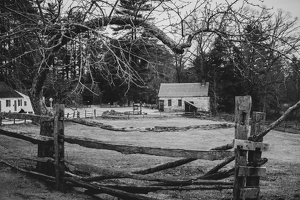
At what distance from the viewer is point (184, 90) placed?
54594mm

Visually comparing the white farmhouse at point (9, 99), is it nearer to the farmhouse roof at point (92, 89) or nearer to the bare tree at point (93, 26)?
the farmhouse roof at point (92, 89)

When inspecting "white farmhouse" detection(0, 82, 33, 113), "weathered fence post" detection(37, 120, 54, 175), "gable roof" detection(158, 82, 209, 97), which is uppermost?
"gable roof" detection(158, 82, 209, 97)

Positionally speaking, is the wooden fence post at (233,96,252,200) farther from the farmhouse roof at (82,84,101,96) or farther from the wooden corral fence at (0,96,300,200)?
the farmhouse roof at (82,84,101,96)

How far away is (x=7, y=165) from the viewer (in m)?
7.55

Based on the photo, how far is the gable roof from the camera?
52987mm

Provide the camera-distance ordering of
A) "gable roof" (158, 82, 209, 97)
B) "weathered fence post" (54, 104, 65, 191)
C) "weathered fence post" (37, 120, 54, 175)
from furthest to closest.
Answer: "gable roof" (158, 82, 209, 97)
"weathered fence post" (37, 120, 54, 175)
"weathered fence post" (54, 104, 65, 191)

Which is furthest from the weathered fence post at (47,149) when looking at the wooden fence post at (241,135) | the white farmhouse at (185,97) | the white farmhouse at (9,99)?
the white farmhouse at (185,97)

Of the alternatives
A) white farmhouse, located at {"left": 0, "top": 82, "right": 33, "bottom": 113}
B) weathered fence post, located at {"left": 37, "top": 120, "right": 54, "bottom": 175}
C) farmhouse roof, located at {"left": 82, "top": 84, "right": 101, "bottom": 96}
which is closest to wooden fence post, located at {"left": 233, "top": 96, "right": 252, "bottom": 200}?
farmhouse roof, located at {"left": 82, "top": 84, "right": 101, "bottom": 96}

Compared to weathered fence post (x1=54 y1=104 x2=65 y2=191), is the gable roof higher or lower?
higher

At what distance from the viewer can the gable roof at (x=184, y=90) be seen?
53.0 m

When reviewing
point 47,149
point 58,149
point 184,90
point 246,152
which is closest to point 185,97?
point 184,90

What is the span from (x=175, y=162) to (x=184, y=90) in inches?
1944

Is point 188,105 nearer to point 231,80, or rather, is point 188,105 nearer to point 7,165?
point 231,80

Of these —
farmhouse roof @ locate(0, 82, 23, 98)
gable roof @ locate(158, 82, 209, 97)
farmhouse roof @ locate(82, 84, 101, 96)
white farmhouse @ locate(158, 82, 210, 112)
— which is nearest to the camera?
farmhouse roof @ locate(82, 84, 101, 96)
